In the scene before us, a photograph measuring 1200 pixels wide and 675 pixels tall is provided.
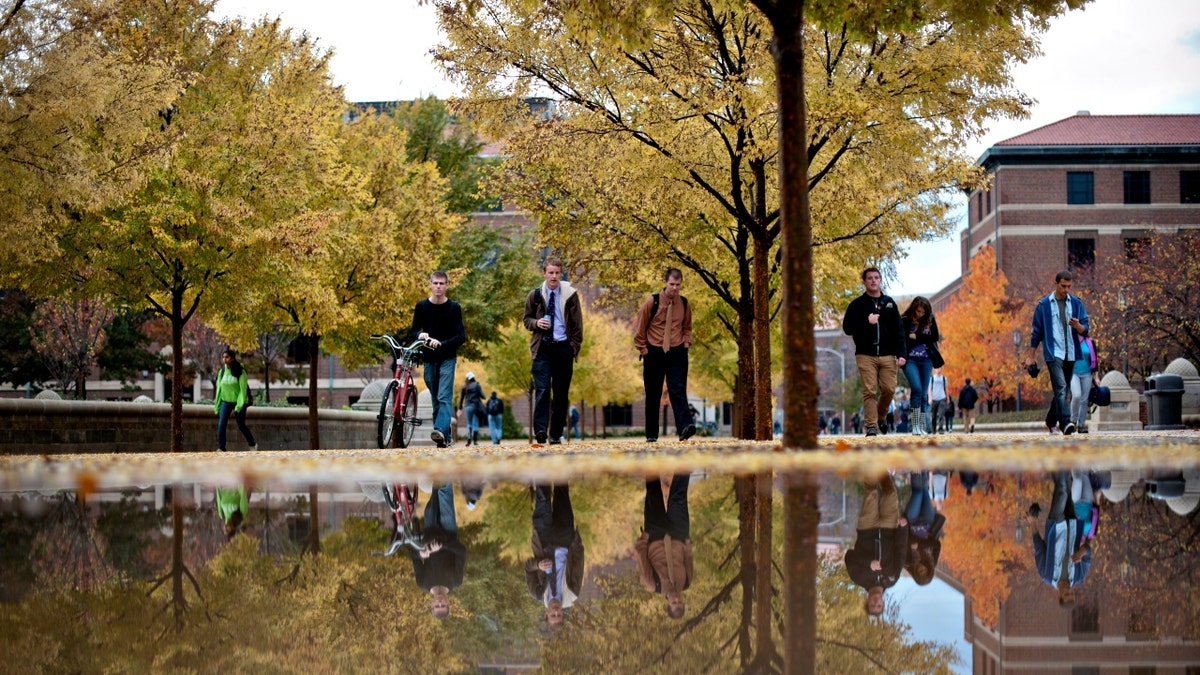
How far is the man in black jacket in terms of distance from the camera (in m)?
13.9

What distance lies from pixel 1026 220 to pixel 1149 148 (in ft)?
22.3

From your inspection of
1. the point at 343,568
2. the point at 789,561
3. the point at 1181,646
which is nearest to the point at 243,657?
the point at 343,568

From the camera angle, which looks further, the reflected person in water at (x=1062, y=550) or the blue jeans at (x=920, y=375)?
the blue jeans at (x=920, y=375)

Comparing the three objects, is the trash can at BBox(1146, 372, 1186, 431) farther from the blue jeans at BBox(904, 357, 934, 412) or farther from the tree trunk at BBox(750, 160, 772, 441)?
the tree trunk at BBox(750, 160, 772, 441)

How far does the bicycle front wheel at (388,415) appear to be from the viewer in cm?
1532

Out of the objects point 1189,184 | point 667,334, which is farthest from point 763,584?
point 1189,184

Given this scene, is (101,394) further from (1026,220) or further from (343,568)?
(343,568)

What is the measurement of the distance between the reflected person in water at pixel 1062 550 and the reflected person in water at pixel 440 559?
1.61m

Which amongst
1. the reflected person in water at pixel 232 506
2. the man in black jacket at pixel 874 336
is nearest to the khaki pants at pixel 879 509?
the reflected person in water at pixel 232 506

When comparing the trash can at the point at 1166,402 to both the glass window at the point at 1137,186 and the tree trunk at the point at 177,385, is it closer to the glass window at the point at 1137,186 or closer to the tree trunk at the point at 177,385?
the tree trunk at the point at 177,385

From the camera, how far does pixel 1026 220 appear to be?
2344 inches

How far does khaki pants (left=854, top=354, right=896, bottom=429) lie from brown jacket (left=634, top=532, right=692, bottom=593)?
1004 centimetres

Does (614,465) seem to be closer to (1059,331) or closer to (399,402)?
(399,402)

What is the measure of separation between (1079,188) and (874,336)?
5112 cm
